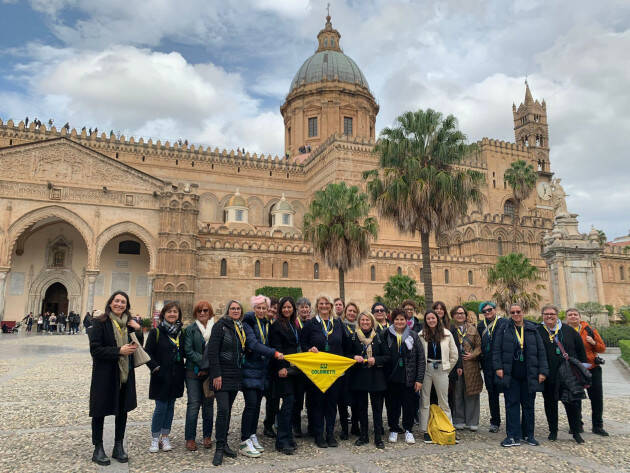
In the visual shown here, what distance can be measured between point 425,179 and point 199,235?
692 inches

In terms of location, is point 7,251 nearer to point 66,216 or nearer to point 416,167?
point 66,216

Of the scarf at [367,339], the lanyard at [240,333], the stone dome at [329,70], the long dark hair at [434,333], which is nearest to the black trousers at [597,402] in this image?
the long dark hair at [434,333]

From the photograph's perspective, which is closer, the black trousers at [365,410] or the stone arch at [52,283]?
the black trousers at [365,410]

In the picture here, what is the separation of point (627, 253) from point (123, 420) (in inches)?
2047

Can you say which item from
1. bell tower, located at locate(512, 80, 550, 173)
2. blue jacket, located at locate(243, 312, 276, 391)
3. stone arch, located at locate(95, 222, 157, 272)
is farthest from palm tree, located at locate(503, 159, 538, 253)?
blue jacket, located at locate(243, 312, 276, 391)

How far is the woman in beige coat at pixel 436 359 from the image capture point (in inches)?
240

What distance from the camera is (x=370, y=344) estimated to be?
5.94 metres

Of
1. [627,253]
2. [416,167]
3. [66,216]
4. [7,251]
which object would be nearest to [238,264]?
[66,216]

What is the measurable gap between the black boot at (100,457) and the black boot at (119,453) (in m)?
0.09

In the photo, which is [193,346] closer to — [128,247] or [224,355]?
[224,355]

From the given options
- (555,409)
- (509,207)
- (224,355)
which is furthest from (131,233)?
(509,207)

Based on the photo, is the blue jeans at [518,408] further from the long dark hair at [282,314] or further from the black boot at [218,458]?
the black boot at [218,458]

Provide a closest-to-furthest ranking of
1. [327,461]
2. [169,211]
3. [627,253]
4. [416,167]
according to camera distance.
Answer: [327,461] → [416,167] → [169,211] → [627,253]

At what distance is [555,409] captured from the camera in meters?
6.09
